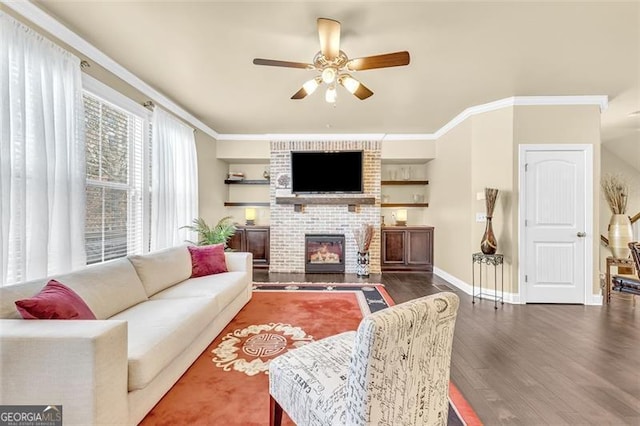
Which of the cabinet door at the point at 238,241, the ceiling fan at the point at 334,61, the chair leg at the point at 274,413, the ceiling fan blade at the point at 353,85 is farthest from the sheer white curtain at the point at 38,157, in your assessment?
the cabinet door at the point at 238,241

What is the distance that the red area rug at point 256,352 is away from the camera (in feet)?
5.30

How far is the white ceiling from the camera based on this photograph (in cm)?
201

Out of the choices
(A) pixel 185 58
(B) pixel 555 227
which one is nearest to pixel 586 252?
(B) pixel 555 227

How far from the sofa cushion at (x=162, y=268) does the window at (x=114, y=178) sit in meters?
0.56

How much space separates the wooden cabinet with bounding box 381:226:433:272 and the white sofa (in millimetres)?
3795

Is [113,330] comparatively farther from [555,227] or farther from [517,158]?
[555,227]

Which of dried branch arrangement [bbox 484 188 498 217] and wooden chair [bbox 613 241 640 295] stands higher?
dried branch arrangement [bbox 484 188 498 217]

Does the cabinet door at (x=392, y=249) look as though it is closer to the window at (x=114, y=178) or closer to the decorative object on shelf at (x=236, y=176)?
the decorative object on shelf at (x=236, y=176)

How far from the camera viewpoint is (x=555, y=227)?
11.8ft

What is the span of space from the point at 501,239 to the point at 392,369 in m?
3.60

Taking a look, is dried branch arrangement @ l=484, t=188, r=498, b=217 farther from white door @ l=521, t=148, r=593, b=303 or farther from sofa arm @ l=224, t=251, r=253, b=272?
sofa arm @ l=224, t=251, r=253, b=272

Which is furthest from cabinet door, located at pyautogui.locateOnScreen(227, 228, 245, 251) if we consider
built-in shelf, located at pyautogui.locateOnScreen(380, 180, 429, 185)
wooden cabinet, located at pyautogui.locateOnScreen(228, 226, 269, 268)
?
built-in shelf, located at pyautogui.locateOnScreen(380, 180, 429, 185)

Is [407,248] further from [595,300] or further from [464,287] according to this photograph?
[595,300]

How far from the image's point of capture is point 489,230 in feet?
11.9
